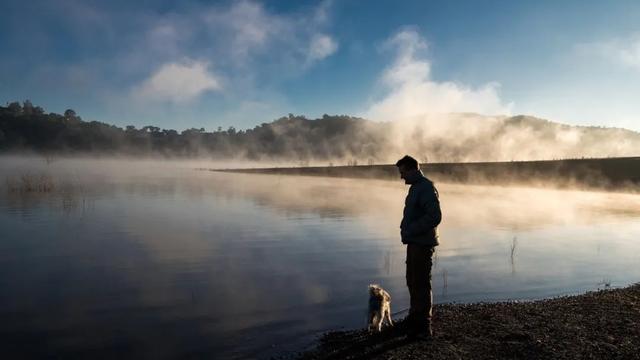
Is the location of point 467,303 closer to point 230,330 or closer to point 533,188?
point 230,330

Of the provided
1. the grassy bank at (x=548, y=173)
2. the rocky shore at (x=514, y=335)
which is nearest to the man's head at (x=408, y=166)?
the rocky shore at (x=514, y=335)

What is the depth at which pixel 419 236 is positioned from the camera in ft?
28.3

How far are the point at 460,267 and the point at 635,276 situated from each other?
4974mm

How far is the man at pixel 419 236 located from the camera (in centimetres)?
845

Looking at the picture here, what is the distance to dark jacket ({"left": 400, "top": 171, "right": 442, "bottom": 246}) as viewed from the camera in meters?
8.40

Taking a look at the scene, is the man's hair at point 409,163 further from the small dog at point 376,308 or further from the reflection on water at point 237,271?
the reflection on water at point 237,271

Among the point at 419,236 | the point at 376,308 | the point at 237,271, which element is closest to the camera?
the point at 419,236

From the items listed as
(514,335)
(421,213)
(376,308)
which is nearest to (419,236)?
(421,213)

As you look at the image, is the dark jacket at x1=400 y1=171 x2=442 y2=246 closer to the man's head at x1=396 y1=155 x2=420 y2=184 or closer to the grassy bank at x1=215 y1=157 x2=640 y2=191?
the man's head at x1=396 y1=155 x2=420 y2=184

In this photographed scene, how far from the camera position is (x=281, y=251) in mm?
18719

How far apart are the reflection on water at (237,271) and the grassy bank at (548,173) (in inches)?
1158

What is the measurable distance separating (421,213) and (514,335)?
272 centimetres

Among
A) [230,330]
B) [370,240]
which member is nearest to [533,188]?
[370,240]

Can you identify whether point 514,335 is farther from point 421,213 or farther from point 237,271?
point 237,271
